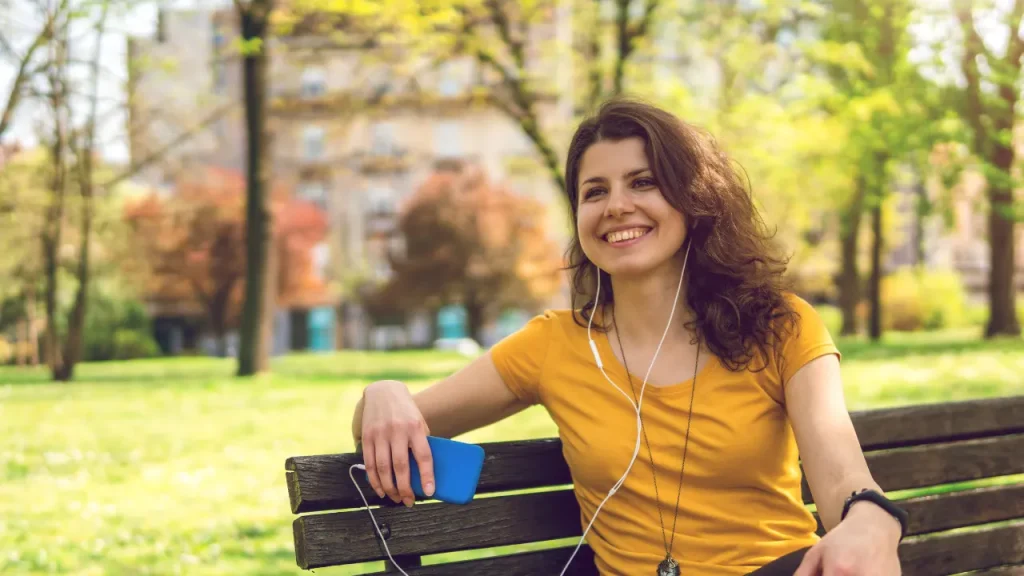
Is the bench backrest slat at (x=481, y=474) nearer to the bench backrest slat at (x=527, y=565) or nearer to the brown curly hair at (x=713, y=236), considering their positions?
the bench backrest slat at (x=527, y=565)

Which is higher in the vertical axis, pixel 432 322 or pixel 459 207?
pixel 459 207

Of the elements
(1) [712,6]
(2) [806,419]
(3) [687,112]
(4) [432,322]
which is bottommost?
(4) [432,322]

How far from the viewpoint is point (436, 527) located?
239 centimetres

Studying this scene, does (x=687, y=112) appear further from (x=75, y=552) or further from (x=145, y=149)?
(x=75, y=552)

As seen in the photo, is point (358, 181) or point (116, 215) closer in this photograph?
point (116, 215)

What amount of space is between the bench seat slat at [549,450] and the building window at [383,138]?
5504cm

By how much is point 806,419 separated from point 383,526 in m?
0.94

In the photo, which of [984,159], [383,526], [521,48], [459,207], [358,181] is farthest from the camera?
[358,181]

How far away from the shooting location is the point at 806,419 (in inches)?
89.6

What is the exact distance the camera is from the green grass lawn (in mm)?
5637

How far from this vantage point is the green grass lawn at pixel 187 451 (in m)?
5.64

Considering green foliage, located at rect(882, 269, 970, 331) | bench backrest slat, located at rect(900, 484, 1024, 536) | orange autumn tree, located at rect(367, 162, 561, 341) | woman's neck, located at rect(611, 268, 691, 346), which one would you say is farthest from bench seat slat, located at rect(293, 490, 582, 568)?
orange autumn tree, located at rect(367, 162, 561, 341)

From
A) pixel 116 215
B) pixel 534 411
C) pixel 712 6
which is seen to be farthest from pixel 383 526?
pixel 116 215

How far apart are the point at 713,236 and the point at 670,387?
0.39 metres
